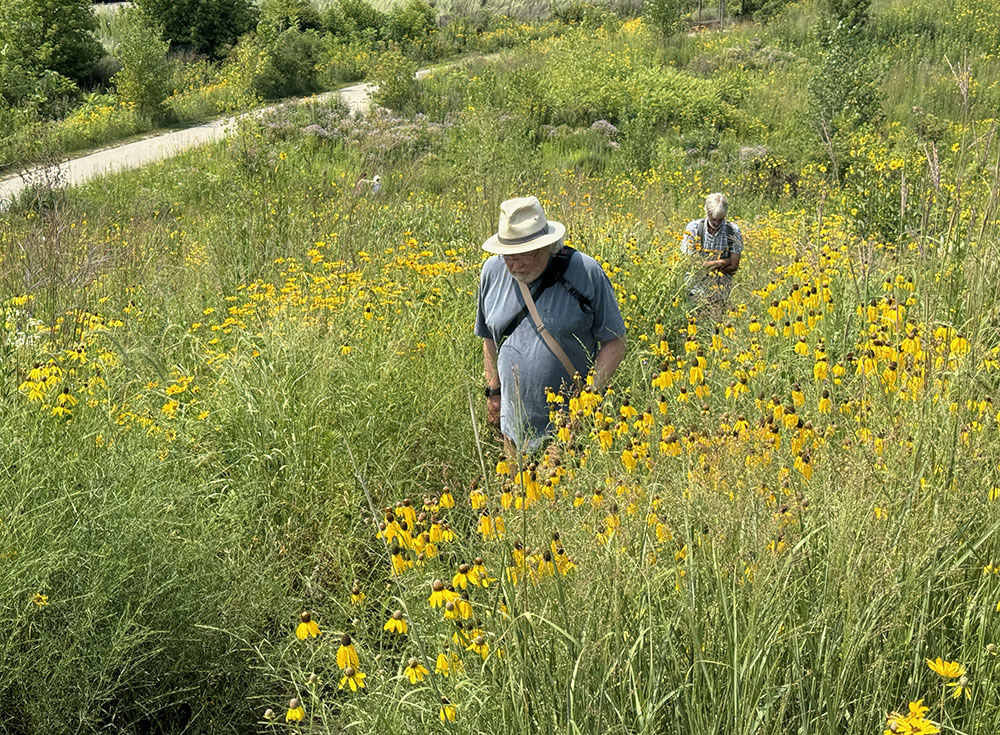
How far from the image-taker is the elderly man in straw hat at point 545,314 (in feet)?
11.7

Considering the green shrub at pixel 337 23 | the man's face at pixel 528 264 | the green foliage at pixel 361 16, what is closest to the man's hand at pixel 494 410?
the man's face at pixel 528 264

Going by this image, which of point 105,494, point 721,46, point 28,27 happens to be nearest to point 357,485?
point 105,494

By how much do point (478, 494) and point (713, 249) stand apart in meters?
4.43

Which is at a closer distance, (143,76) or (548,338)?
(548,338)

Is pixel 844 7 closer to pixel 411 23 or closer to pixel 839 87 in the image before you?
pixel 839 87

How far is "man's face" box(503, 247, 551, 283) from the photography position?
3.60m

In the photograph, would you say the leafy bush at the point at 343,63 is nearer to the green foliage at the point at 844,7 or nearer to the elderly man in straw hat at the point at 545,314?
the green foliage at the point at 844,7

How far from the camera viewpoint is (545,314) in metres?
3.62

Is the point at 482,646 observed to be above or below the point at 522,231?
below

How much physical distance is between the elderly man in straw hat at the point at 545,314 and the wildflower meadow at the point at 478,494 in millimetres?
303

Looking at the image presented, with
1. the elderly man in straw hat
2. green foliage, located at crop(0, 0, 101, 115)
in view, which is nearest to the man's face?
the elderly man in straw hat

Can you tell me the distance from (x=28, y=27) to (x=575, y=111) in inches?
488

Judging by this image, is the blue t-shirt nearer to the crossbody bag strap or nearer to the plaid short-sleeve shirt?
the crossbody bag strap

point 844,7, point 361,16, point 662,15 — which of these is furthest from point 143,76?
point 844,7
